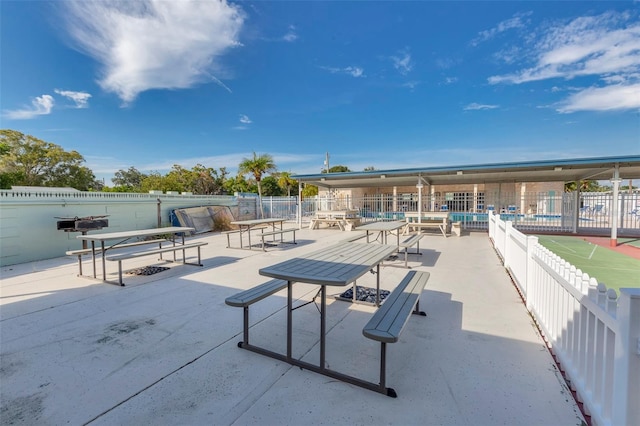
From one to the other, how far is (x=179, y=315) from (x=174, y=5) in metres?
7.99

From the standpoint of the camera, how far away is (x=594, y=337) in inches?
63.0

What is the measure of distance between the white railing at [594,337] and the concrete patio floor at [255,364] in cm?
18

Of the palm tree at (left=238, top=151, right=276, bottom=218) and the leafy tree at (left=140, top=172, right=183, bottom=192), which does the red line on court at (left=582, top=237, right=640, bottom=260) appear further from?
the leafy tree at (left=140, top=172, right=183, bottom=192)

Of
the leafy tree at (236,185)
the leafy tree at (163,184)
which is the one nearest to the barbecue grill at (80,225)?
the leafy tree at (163,184)

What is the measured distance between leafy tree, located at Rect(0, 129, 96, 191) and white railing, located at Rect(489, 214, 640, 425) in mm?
31304

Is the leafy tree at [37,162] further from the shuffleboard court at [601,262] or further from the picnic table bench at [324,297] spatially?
the shuffleboard court at [601,262]

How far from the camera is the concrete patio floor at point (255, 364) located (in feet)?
5.78

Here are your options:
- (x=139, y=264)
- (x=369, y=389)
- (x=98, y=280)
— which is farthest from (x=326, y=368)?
(x=139, y=264)

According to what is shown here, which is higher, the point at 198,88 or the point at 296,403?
the point at 198,88

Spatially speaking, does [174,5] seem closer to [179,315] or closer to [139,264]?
[139,264]

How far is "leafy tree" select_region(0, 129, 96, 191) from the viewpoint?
2270 centimetres

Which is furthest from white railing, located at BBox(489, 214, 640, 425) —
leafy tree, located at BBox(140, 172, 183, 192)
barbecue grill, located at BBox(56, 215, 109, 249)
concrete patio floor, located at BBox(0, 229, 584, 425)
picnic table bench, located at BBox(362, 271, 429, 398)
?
leafy tree, located at BBox(140, 172, 183, 192)

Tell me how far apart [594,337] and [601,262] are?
6.87 meters

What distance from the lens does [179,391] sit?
1.99m
